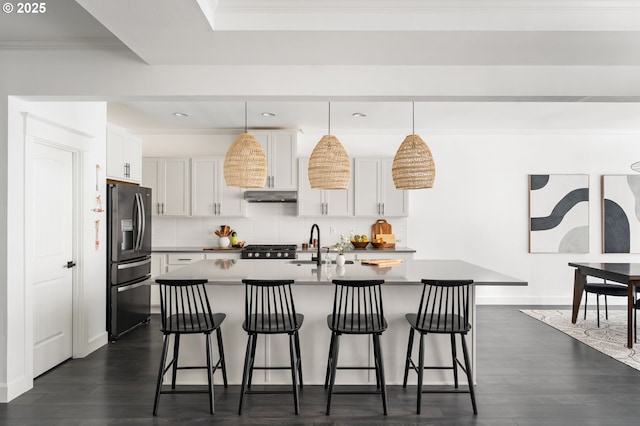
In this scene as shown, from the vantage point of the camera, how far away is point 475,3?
2682 mm

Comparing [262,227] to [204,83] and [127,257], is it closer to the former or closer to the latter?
[127,257]

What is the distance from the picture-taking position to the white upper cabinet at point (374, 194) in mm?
6496

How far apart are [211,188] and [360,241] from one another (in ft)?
7.66

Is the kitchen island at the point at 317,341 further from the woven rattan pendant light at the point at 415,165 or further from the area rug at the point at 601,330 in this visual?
the area rug at the point at 601,330

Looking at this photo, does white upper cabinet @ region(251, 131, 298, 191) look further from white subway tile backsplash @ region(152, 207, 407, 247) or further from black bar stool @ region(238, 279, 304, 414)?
black bar stool @ region(238, 279, 304, 414)

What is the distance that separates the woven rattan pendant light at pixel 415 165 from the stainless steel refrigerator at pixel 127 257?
303cm

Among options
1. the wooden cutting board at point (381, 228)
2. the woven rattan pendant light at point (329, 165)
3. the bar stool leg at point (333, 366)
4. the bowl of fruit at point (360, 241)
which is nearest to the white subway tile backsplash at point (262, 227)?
the wooden cutting board at point (381, 228)

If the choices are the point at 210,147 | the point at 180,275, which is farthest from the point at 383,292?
the point at 210,147

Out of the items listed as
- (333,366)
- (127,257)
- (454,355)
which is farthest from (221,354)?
(127,257)

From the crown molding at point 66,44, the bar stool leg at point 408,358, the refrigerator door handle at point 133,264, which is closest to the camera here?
the crown molding at point 66,44

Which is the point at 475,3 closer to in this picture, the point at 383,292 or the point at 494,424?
the point at 383,292

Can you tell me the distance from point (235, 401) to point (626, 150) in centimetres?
688

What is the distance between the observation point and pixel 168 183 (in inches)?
255

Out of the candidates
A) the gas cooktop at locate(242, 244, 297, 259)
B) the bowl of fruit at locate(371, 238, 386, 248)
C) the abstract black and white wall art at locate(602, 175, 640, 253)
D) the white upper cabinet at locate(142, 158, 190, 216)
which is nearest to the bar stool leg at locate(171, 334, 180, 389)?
the gas cooktop at locate(242, 244, 297, 259)
